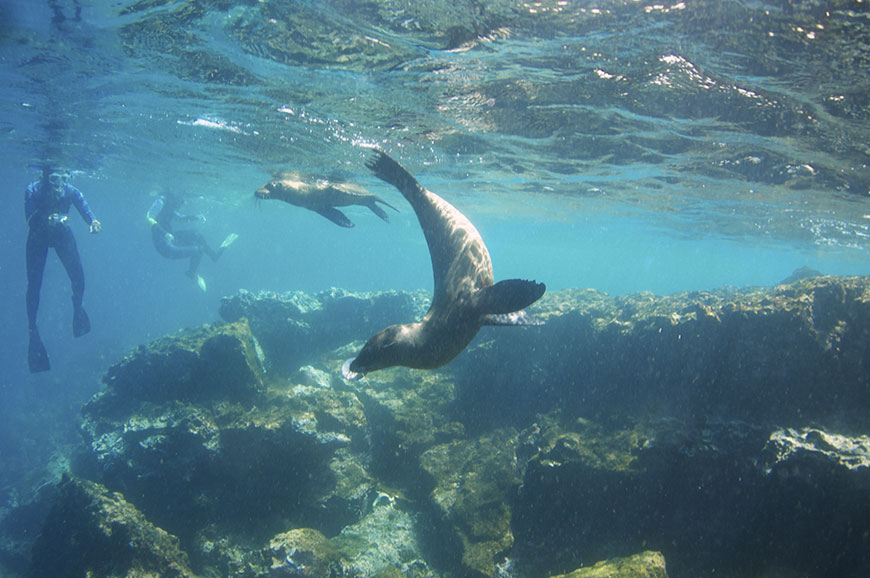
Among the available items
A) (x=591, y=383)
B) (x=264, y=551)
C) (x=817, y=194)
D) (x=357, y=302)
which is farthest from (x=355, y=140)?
(x=817, y=194)

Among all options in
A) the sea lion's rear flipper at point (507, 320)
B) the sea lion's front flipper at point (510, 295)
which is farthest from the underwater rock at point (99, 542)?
the sea lion's front flipper at point (510, 295)

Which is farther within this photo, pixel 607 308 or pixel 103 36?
pixel 607 308

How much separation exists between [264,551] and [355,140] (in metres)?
12.9

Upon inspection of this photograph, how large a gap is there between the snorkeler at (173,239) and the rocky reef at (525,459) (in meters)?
15.7

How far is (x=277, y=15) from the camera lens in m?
7.72

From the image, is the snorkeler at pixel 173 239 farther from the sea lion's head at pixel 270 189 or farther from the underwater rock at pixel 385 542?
the underwater rock at pixel 385 542

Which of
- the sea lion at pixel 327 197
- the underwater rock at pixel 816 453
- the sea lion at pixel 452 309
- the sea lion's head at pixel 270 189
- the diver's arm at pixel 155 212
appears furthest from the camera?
the diver's arm at pixel 155 212

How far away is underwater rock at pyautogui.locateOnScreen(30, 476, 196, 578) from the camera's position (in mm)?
5926

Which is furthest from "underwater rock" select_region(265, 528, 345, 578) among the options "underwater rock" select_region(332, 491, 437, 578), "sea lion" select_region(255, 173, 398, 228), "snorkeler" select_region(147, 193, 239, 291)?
"snorkeler" select_region(147, 193, 239, 291)

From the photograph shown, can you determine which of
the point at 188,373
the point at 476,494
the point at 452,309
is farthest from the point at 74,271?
the point at 452,309

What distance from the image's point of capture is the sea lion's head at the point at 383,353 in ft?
11.1

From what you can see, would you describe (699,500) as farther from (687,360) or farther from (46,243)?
(46,243)

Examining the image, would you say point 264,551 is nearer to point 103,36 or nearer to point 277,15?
point 277,15

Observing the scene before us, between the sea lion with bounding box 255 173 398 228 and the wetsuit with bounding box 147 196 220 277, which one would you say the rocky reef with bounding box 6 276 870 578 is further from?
the wetsuit with bounding box 147 196 220 277
